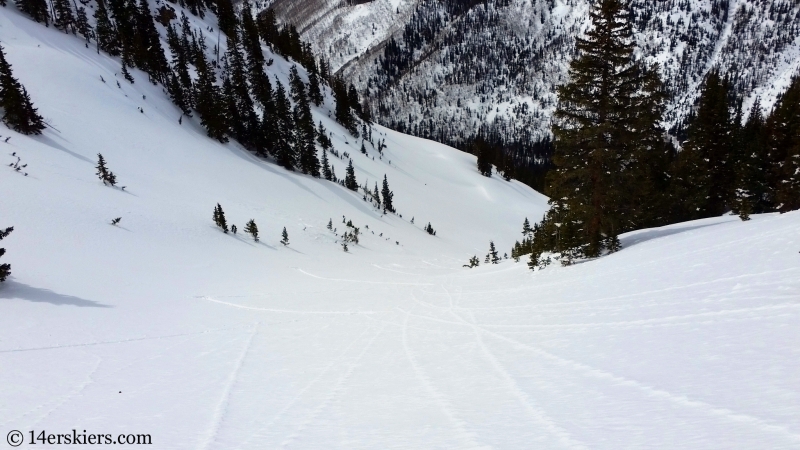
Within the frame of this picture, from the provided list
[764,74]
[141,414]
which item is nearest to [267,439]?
[141,414]

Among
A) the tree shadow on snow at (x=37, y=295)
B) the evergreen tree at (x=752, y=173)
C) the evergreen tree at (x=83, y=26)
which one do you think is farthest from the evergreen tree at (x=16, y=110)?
the evergreen tree at (x=752, y=173)

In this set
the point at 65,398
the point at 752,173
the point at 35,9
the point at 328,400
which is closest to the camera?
the point at 65,398

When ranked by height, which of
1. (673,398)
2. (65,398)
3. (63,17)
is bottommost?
(65,398)

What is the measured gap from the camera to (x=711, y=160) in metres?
27.6

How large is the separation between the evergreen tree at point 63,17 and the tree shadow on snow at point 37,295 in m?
56.9

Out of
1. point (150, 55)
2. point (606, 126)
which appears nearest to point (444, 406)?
point (606, 126)

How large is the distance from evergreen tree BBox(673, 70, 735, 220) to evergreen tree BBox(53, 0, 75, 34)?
70.5m

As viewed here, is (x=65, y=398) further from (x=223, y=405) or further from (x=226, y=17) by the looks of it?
(x=226, y=17)

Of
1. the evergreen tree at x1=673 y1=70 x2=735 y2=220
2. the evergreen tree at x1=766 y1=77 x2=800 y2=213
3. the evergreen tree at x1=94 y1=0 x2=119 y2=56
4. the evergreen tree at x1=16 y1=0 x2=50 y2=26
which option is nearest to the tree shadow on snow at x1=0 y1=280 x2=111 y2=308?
the evergreen tree at x1=766 y1=77 x2=800 y2=213

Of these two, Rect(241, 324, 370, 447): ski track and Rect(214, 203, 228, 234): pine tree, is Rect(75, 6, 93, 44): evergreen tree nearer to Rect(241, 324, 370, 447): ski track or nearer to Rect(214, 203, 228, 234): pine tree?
Rect(214, 203, 228, 234): pine tree

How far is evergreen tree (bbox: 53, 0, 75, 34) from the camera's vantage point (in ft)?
155

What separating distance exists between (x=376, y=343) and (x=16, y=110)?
94.6 feet

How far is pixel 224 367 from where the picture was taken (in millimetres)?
5422

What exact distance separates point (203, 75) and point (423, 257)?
37954mm
